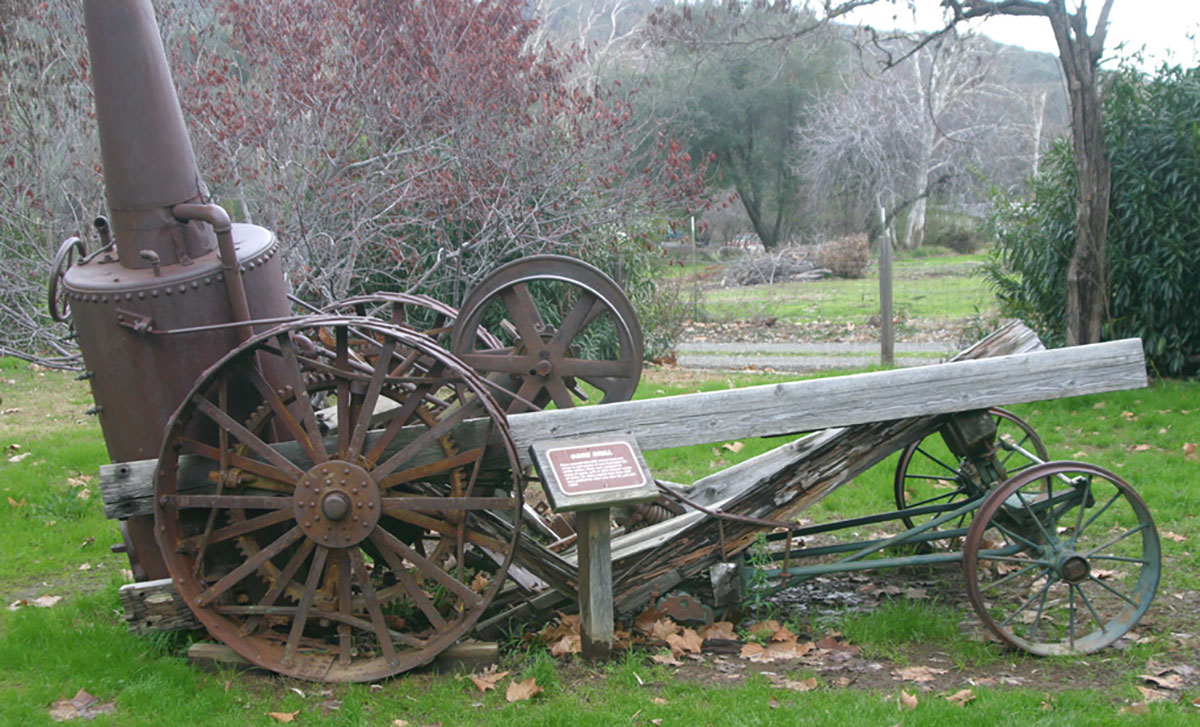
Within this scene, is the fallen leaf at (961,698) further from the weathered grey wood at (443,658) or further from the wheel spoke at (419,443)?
the wheel spoke at (419,443)

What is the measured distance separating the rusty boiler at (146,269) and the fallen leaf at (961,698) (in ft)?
11.0

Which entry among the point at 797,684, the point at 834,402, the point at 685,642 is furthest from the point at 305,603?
the point at 834,402

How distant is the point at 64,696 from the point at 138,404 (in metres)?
1.27

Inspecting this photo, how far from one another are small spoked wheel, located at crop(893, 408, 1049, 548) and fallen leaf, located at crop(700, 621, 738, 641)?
3.91 ft

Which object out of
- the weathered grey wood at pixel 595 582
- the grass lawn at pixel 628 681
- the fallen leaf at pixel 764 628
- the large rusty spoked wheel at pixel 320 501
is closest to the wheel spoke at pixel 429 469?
the large rusty spoked wheel at pixel 320 501

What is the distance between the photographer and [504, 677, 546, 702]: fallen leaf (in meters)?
4.12

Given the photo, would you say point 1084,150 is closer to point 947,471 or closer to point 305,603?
point 947,471

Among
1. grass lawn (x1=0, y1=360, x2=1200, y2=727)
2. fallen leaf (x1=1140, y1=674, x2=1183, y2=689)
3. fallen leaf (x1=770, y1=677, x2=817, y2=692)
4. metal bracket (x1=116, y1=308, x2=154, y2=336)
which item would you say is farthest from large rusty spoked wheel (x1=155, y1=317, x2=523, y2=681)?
fallen leaf (x1=1140, y1=674, x2=1183, y2=689)

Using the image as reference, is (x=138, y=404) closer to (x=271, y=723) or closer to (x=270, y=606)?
(x=270, y=606)

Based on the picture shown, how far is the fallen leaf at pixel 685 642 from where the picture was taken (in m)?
4.56

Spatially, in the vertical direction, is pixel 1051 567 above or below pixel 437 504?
below

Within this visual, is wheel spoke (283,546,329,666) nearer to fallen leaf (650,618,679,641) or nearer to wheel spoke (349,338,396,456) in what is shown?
wheel spoke (349,338,396,456)

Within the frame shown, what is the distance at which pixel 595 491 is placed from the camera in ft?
13.8

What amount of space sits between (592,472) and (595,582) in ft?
1.63
